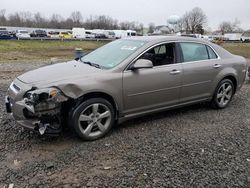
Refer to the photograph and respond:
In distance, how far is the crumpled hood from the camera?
3873mm

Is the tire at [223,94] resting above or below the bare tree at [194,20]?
below

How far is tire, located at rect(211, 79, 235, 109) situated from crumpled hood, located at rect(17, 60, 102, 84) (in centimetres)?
278

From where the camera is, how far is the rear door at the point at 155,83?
432cm

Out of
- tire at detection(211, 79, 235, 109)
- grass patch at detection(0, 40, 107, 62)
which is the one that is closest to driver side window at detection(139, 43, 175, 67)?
tire at detection(211, 79, 235, 109)

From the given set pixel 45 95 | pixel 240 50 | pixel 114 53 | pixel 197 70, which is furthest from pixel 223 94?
pixel 240 50

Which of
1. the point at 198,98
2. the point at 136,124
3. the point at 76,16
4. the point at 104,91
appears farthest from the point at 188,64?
the point at 76,16

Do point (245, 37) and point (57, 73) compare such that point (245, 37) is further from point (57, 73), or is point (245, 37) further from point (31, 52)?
point (57, 73)

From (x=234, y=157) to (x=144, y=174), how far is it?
4.50ft

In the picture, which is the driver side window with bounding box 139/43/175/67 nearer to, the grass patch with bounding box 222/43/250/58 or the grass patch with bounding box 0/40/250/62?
the grass patch with bounding box 0/40/250/62

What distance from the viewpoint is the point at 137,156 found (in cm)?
363

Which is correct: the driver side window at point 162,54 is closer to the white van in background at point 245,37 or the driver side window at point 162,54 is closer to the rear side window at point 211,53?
the rear side window at point 211,53

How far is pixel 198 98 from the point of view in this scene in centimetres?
530

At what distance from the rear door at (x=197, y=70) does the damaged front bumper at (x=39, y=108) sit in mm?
2376

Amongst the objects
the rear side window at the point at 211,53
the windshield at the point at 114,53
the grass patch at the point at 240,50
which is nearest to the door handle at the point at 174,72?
the windshield at the point at 114,53
